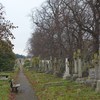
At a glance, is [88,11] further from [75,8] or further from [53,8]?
[53,8]

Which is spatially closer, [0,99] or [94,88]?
[0,99]

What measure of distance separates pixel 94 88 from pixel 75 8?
14.3 m

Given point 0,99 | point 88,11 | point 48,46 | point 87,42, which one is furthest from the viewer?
point 48,46

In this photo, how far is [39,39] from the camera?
7450 centimetres

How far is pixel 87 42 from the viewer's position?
53.1 metres

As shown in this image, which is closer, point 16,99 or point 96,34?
point 16,99

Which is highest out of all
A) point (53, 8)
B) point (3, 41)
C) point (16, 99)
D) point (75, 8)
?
point (53, 8)

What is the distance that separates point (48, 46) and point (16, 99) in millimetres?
45213

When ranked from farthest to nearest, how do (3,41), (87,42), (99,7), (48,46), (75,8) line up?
(48,46), (87,42), (75,8), (3,41), (99,7)

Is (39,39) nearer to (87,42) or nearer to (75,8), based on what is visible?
(87,42)

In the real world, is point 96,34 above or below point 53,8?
below

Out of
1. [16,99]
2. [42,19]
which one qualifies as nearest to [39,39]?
[42,19]

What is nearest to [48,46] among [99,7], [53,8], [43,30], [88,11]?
[43,30]

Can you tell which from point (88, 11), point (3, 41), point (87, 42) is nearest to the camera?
point (3, 41)
